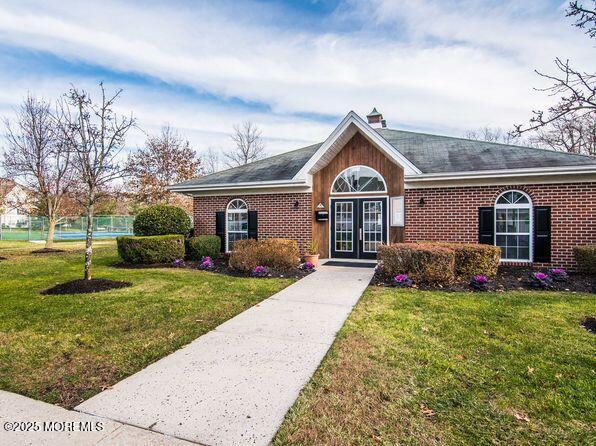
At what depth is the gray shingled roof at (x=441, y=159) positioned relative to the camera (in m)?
9.13

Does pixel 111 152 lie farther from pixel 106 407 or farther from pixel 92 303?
pixel 106 407

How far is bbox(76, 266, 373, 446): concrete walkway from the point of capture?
2564 mm

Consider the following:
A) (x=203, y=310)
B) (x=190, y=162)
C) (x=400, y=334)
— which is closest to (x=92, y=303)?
(x=203, y=310)

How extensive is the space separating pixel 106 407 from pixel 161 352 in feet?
3.92

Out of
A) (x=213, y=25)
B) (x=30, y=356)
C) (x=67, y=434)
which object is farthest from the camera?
(x=213, y=25)

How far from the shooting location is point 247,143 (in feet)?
120

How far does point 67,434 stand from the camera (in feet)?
8.04

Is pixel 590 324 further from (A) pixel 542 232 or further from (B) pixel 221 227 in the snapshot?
(B) pixel 221 227

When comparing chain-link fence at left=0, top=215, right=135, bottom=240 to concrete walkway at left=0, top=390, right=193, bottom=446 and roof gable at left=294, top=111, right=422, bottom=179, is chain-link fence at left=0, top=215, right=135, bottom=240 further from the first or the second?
concrete walkway at left=0, top=390, right=193, bottom=446

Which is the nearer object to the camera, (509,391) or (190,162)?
(509,391)

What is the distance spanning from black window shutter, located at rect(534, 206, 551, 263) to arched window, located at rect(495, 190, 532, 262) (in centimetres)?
20

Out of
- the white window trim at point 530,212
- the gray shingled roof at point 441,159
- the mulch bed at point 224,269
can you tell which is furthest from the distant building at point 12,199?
the white window trim at point 530,212

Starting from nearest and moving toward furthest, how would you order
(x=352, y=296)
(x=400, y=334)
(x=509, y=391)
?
(x=509, y=391), (x=400, y=334), (x=352, y=296)

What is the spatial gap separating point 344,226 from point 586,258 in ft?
21.8
